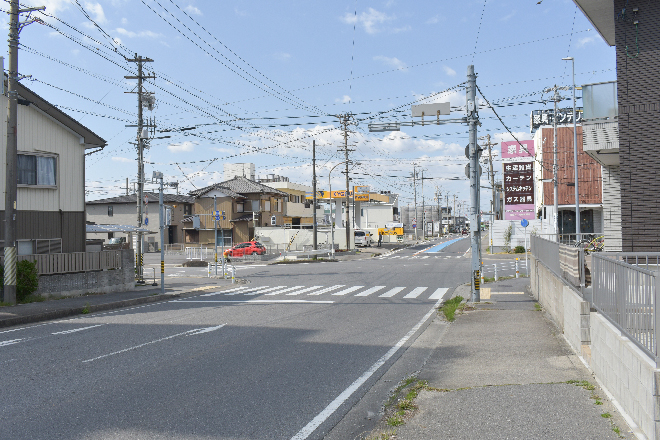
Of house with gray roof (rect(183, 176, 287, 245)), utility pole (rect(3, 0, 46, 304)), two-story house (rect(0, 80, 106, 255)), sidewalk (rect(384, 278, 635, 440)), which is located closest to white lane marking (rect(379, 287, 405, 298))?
sidewalk (rect(384, 278, 635, 440))

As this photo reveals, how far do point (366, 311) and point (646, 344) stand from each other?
1112cm

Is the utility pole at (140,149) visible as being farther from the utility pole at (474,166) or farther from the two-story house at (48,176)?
the utility pole at (474,166)

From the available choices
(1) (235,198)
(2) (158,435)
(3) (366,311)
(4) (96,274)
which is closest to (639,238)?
(3) (366,311)

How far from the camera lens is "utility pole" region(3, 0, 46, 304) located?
16.4 m

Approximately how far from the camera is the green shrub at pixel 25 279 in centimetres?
1744

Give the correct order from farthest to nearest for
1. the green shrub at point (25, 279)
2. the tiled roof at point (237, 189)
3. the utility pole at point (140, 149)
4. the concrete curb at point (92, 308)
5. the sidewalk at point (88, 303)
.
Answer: the tiled roof at point (237, 189) < the utility pole at point (140, 149) < the green shrub at point (25, 279) < the sidewalk at point (88, 303) < the concrete curb at point (92, 308)

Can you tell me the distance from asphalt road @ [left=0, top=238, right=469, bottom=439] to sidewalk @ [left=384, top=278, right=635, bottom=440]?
104cm

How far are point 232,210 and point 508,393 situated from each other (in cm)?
6076

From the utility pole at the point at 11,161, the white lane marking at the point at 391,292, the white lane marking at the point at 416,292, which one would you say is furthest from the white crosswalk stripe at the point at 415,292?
the utility pole at the point at 11,161

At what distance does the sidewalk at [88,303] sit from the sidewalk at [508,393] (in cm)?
1115

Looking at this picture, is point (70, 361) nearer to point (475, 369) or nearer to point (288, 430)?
point (288, 430)

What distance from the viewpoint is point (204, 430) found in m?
5.83

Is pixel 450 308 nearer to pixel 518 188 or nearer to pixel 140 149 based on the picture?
pixel 140 149

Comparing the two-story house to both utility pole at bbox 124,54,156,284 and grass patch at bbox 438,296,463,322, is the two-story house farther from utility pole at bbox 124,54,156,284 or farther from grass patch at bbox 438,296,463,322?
grass patch at bbox 438,296,463,322
